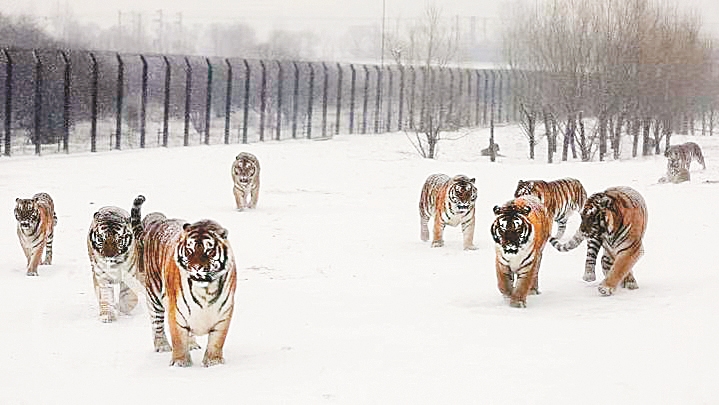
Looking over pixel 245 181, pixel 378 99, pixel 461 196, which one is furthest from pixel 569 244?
pixel 378 99

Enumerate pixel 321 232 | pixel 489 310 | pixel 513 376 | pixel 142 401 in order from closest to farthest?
1. pixel 142 401
2. pixel 513 376
3. pixel 489 310
4. pixel 321 232

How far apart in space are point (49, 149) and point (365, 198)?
10.6 metres

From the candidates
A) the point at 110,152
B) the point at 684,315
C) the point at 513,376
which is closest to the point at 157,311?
the point at 513,376

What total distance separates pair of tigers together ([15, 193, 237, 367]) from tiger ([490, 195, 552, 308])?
10.0 feet

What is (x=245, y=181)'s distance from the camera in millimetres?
16953

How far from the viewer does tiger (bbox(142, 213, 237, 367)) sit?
6641mm

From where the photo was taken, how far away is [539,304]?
9352 millimetres

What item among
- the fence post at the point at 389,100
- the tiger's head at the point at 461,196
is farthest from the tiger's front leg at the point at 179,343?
the fence post at the point at 389,100

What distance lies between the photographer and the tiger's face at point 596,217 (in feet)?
32.1

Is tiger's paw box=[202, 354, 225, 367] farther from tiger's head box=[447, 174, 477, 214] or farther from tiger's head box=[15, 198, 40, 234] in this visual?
tiger's head box=[447, 174, 477, 214]

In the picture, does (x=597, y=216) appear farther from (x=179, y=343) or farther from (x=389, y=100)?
(x=389, y=100)

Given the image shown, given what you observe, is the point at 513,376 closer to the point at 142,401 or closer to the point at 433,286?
the point at 142,401

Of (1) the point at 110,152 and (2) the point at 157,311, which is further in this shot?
(1) the point at 110,152

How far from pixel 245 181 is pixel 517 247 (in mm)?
8576
